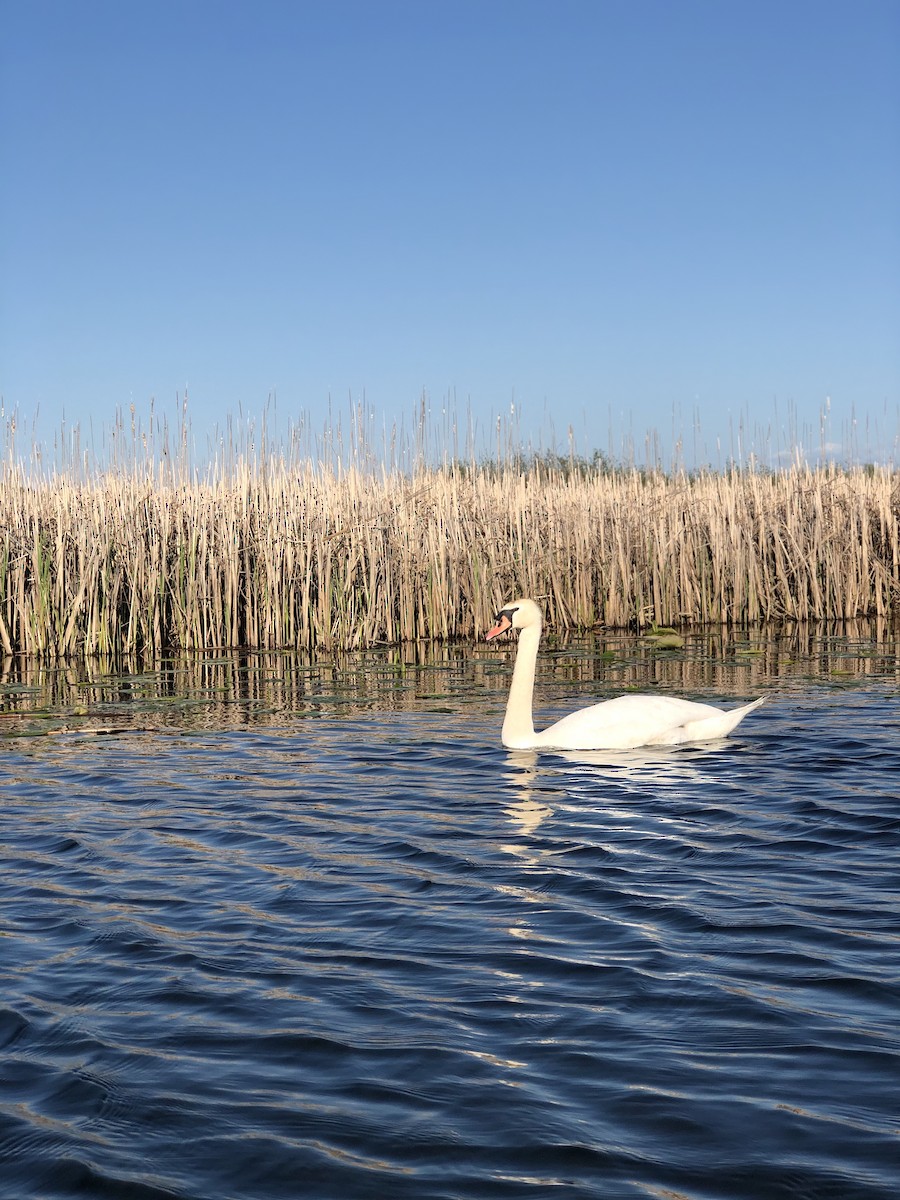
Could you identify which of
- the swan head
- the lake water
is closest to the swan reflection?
the lake water

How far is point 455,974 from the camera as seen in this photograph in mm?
4520

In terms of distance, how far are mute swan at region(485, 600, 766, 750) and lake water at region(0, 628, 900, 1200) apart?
0.18 meters

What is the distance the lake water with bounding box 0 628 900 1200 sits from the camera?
10.6 feet

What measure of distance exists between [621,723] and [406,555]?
29.3 feet

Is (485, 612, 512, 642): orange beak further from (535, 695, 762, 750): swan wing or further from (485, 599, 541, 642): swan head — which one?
(535, 695, 762, 750): swan wing

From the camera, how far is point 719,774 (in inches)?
326

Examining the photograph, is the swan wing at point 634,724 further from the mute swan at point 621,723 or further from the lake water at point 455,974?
the lake water at point 455,974

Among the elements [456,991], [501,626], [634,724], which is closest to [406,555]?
[501,626]

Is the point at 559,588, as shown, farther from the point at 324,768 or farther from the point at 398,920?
the point at 398,920

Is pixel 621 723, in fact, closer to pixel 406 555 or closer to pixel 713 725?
pixel 713 725

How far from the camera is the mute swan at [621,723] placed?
9.16 metres

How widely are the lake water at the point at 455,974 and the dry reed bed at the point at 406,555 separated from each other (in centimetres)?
745

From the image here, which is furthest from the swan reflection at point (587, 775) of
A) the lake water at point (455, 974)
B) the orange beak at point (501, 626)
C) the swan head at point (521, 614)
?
the swan head at point (521, 614)

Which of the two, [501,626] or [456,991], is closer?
[456,991]
